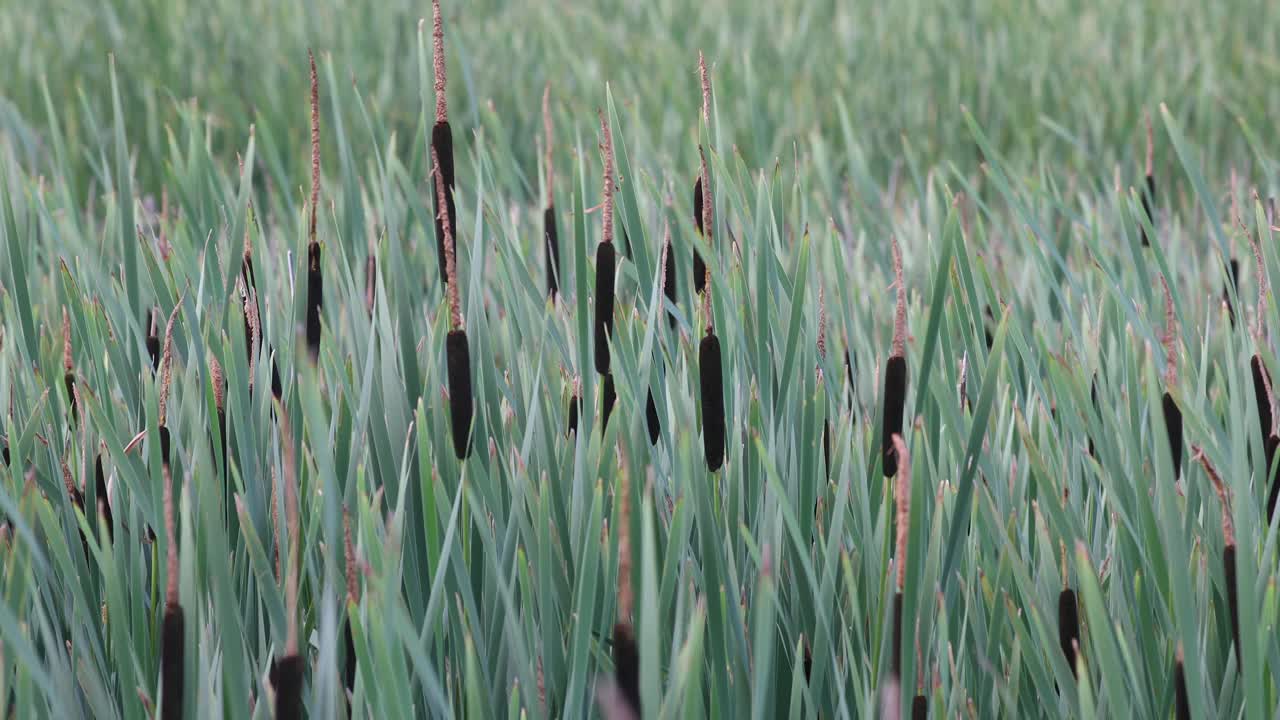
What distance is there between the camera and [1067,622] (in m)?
0.75

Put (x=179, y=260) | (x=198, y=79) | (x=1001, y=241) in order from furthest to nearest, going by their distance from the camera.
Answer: (x=198, y=79) → (x=1001, y=241) → (x=179, y=260)

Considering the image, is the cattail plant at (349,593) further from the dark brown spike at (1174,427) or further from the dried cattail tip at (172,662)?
the dark brown spike at (1174,427)

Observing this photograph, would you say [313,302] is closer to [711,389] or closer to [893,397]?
[711,389]

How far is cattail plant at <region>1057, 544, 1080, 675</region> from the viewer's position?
73 cm

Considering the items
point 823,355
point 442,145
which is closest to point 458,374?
point 442,145

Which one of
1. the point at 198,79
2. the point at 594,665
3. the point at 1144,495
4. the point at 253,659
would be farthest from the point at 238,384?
the point at 198,79

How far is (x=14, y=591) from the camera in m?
0.69

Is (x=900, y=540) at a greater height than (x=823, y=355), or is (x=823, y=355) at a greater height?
(x=823, y=355)

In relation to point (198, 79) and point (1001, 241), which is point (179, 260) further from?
point (198, 79)

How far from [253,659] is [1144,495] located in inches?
22.2

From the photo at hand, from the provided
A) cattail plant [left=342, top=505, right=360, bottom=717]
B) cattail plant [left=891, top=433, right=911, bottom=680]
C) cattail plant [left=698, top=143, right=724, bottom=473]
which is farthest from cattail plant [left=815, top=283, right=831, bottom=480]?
cattail plant [left=342, top=505, right=360, bottom=717]

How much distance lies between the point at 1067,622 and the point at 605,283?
38 centimetres

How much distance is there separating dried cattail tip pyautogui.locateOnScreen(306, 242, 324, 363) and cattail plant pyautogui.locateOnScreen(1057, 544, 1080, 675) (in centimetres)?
57

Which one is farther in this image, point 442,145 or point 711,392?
point 442,145
